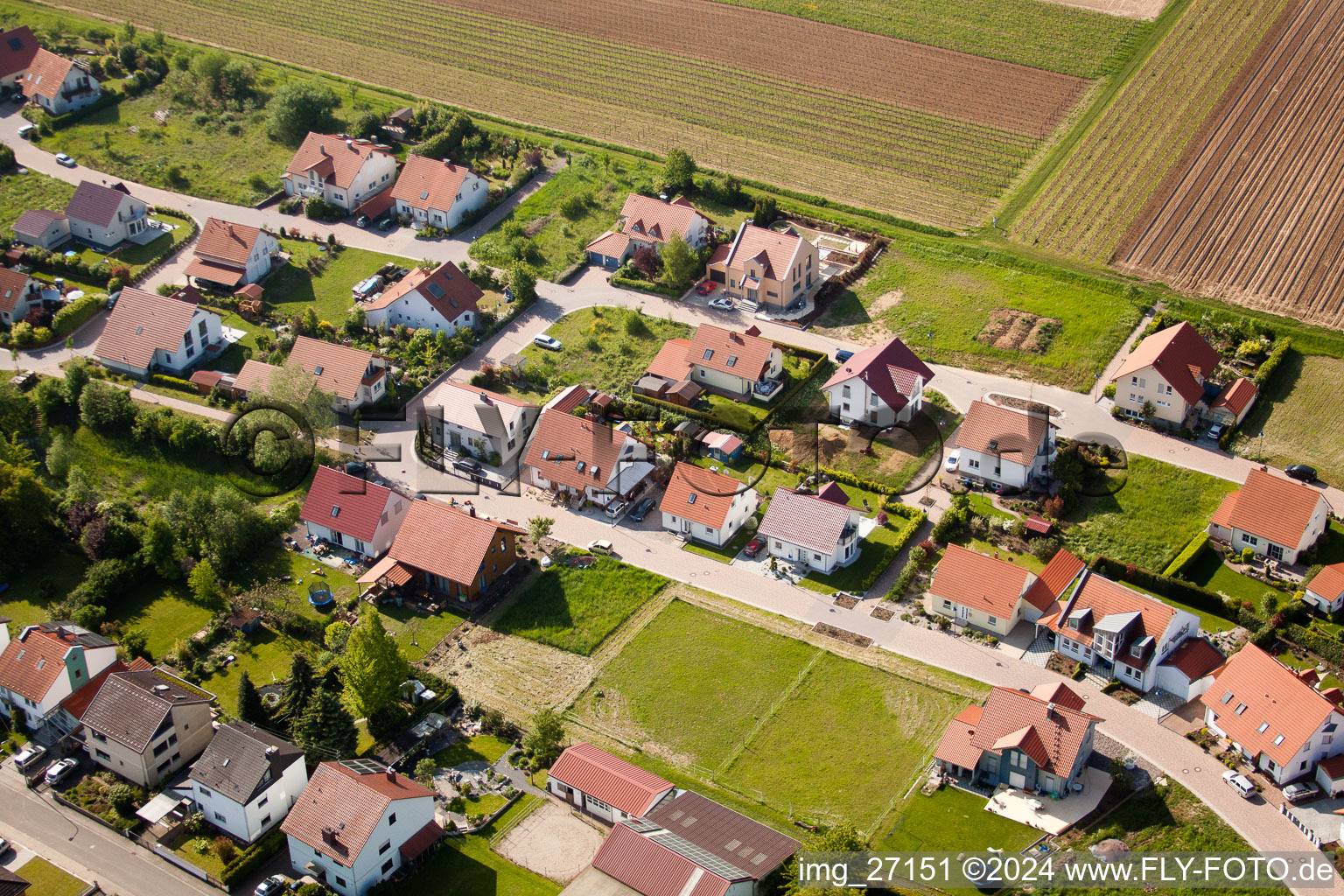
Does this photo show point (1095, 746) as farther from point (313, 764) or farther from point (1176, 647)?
point (313, 764)

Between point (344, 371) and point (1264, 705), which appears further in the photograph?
point (344, 371)

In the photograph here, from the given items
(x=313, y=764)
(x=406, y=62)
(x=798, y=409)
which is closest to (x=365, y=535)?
(x=313, y=764)

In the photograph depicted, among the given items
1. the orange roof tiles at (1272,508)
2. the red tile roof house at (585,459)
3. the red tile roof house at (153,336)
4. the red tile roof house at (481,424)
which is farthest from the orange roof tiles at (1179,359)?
the red tile roof house at (153,336)

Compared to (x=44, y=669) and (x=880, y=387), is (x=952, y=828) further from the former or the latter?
(x=44, y=669)

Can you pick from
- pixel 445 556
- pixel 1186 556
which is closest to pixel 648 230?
pixel 445 556

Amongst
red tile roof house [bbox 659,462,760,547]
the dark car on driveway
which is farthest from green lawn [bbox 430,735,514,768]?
the dark car on driveway

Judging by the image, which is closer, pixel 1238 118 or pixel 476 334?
pixel 476 334
